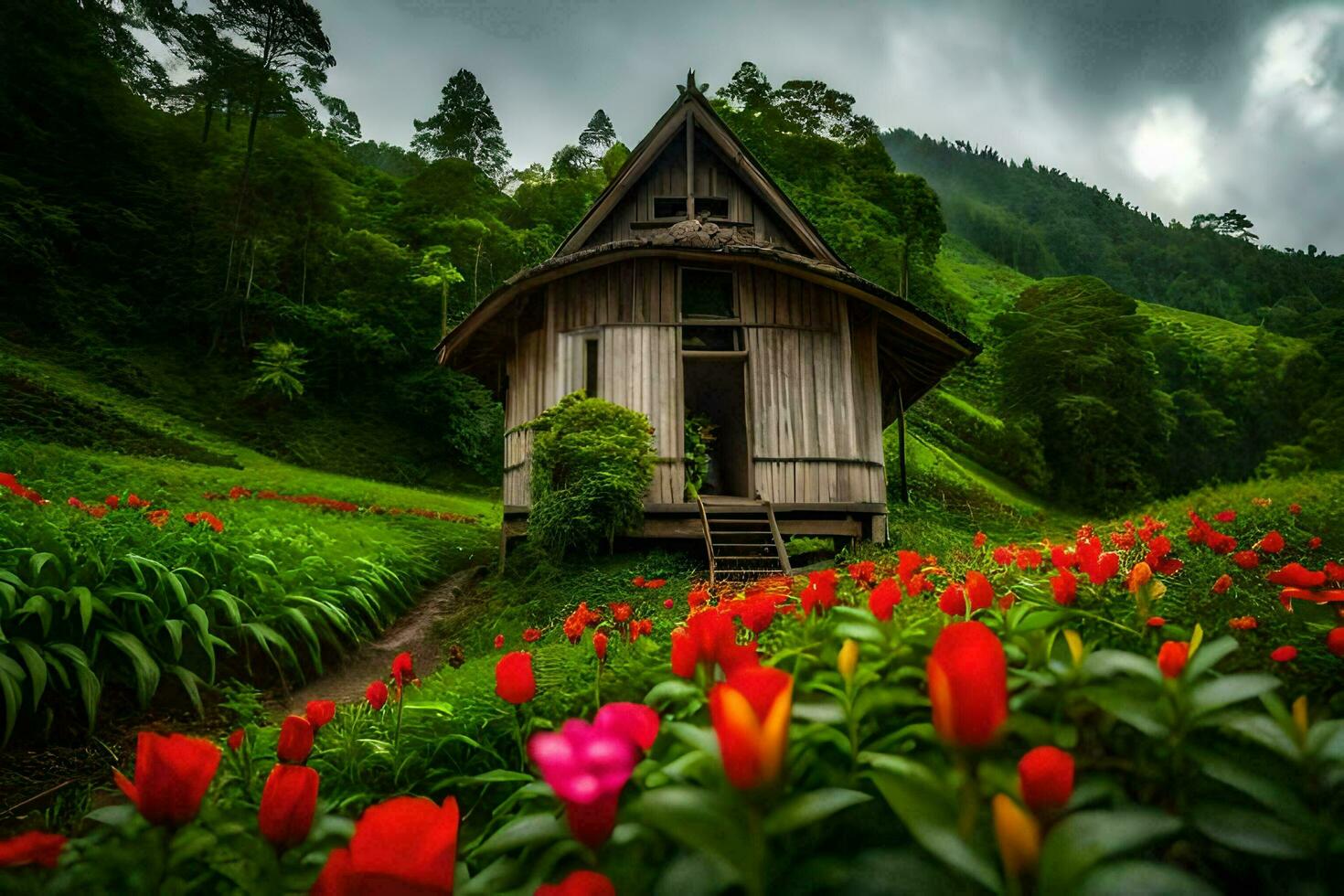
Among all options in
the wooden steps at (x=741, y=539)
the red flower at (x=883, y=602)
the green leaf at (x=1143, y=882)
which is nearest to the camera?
the green leaf at (x=1143, y=882)

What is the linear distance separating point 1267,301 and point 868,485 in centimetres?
7600

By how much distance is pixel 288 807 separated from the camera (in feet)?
3.08

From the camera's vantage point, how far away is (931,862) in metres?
0.76

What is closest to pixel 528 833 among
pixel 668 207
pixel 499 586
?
pixel 499 586

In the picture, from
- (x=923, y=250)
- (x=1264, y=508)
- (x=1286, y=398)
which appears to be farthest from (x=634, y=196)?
(x=1286, y=398)

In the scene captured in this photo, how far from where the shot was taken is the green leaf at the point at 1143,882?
611 millimetres

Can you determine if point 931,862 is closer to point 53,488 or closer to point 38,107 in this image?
point 53,488

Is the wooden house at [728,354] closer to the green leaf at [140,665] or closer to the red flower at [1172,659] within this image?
the green leaf at [140,665]

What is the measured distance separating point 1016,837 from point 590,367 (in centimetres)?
1057

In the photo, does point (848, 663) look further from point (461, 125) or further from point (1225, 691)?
point (461, 125)

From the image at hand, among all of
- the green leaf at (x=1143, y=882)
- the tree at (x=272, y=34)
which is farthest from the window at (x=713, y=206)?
the tree at (x=272, y=34)

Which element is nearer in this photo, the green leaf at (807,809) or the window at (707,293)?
the green leaf at (807,809)

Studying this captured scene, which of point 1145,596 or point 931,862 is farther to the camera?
point 1145,596

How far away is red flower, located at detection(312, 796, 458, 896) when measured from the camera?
2.22ft
